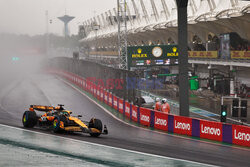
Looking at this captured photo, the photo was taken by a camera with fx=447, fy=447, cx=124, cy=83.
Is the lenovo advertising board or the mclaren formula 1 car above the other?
the mclaren formula 1 car

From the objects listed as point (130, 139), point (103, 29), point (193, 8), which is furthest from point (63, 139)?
point (103, 29)

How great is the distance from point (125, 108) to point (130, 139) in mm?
9825

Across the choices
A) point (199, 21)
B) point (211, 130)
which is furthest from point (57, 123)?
point (199, 21)

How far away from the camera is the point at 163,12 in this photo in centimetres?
8606

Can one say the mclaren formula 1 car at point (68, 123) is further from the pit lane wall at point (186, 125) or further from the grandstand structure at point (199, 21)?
the grandstand structure at point (199, 21)

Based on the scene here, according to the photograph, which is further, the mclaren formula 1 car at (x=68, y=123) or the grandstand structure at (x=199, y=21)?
the grandstand structure at (x=199, y=21)

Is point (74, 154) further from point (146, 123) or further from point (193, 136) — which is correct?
point (146, 123)

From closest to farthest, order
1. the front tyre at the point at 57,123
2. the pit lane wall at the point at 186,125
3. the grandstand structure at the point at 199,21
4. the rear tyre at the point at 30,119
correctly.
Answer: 1. the front tyre at the point at 57,123
2. the pit lane wall at the point at 186,125
3. the rear tyre at the point at 30,119
4. the grandstand structure at the point at 199,21

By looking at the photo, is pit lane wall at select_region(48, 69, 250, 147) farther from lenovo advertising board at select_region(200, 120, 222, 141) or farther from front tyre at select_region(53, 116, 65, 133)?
front tyre at select_region(53, 116, 65, 133)

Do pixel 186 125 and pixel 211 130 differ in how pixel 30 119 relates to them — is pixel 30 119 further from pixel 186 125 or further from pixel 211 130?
pixel 211 130

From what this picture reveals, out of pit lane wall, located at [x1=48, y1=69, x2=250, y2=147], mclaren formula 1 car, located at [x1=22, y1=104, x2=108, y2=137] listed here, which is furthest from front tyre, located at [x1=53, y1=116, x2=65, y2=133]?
pit lane wall, located at [x1=48, y1=69, x2=250, y2=147]

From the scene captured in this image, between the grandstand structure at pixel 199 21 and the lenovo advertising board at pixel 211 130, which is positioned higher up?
the grandstand structure at pixel 199 21

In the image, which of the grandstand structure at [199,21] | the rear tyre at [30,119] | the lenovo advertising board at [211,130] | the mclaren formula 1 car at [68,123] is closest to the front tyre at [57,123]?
the mclaren formula 1 car at [68,123]

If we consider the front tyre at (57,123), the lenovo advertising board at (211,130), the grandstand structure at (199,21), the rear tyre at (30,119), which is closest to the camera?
the front tyre at (57,123)
